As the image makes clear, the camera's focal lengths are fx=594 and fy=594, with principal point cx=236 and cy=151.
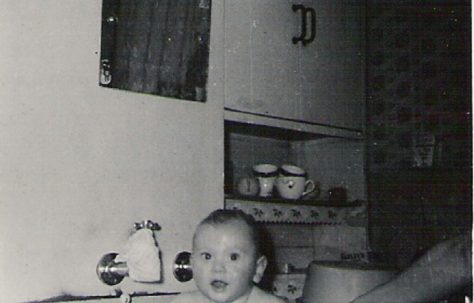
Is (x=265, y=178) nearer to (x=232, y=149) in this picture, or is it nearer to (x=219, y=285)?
(x=232, y=149)

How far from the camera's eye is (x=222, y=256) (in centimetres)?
146

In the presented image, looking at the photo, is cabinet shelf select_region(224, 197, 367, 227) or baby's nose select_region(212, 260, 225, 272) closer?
baby's nose select_region(212, 260, 225, 272)

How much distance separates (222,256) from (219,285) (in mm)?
70

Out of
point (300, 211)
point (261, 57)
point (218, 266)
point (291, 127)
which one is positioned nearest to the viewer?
point (218, 266)

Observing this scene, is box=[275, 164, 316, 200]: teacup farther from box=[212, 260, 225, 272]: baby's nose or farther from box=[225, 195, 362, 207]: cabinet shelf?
box=[212, 260, 225, 272]: baby's nose

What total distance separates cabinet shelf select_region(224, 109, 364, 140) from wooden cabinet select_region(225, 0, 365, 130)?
2cm

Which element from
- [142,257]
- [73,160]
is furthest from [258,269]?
[73,160]

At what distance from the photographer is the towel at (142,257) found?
132cm

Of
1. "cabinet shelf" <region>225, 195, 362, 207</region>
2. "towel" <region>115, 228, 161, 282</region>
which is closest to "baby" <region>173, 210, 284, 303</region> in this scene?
"towel" <region>115, 228, 161, 282</region>

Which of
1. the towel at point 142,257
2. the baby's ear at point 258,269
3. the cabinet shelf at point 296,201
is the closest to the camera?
the towel at point 142,257

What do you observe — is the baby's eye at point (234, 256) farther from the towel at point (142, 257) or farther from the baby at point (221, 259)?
the towel at point (142, 257)

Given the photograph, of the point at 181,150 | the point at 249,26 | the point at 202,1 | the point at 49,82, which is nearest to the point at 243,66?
the point at 249,26

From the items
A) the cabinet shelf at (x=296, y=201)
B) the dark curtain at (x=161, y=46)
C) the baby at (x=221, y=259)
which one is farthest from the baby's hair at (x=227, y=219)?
the cabinet shelf at (x=296, y=201)

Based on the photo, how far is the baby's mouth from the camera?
1445 mm
